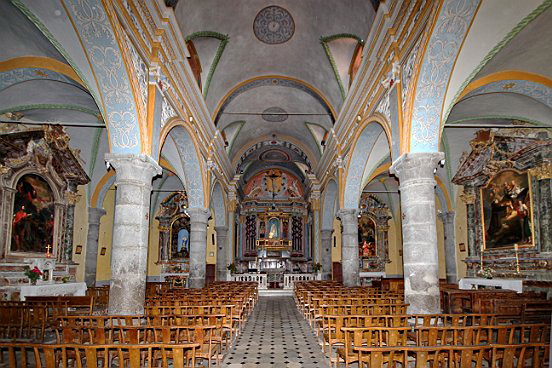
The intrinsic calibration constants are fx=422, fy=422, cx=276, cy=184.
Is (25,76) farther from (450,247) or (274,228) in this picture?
(274,228)

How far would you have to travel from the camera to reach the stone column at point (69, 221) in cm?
1505

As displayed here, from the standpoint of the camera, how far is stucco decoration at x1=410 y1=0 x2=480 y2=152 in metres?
7.14

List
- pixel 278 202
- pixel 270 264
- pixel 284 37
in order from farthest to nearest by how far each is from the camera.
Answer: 1. pixel 278 202
2. pixel 270 264
3. pixel 284 37

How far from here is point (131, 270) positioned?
27.0 feet

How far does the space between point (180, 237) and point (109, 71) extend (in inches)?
704

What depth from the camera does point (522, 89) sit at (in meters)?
11.0

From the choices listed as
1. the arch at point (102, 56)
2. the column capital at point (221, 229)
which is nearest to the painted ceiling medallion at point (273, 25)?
the arch at point (102, 56)

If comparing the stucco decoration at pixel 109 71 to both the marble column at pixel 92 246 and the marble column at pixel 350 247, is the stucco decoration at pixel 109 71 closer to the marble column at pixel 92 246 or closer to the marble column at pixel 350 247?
the marble column at pixel 350 247

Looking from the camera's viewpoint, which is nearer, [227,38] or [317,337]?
[317,337]

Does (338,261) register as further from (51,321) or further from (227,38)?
(51,321)

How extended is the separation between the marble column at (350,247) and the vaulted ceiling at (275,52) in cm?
395

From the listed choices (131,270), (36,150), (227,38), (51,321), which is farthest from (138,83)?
(36,150)

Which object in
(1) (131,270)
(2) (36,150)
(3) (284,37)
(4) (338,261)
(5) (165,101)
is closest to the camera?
(1) (131,270)

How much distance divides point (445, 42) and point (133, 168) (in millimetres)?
6439
